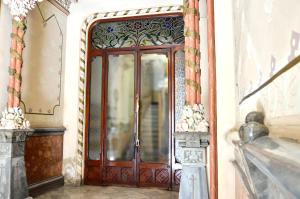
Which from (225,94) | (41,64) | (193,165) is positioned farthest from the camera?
(41,64)

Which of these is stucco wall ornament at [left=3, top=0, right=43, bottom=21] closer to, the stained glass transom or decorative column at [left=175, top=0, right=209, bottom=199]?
the stained glass transom

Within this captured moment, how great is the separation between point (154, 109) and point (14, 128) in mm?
2245

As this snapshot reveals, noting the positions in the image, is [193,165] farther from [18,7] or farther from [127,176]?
[18,7]

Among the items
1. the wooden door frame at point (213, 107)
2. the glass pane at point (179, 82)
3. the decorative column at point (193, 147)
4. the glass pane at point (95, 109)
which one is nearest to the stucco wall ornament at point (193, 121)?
the decorative column at point (193, 147)

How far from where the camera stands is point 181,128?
2953 mm

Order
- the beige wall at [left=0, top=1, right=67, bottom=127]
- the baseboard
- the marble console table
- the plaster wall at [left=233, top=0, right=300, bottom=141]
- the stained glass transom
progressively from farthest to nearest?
the stained glass transom → the baseboard → the beige wall at [left=0, top=1, right=67, bottom=127] → the plaster wall at [left=233, top=0, right=300, bottom=141] → the marble console table

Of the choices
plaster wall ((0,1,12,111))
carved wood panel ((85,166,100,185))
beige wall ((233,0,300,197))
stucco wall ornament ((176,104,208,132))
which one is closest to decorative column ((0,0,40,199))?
plaster wall ((0,1,12,111))

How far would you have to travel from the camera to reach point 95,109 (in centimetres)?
492

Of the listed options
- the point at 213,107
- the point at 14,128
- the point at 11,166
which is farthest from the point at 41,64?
the point at 213,107

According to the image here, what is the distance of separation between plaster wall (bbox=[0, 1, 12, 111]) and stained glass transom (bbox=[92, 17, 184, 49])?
1.71 m

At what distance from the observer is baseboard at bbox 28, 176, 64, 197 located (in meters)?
3.89

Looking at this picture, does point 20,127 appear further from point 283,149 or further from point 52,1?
point 283,149

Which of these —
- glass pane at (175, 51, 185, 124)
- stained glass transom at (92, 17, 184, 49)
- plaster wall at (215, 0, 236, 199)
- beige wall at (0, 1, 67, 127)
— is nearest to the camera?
plaster wall at (215, 0, 236, 199)

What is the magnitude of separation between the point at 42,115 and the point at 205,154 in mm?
2731
